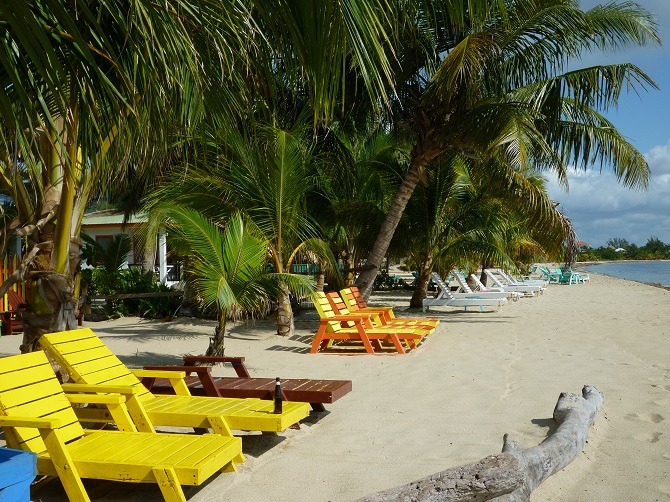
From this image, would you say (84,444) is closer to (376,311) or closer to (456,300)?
(376,311)

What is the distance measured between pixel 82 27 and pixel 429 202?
531 inches

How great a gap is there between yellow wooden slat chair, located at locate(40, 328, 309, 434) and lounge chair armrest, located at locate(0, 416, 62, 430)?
33.2 inches

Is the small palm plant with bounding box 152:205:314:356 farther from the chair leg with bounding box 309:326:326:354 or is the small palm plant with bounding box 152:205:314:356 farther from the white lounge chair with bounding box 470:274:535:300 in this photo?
the white lounge chair with bounding box 470:274:535:300

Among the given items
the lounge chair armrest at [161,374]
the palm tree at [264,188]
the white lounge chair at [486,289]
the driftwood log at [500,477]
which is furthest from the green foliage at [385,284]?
the driftwood log at [500,477]

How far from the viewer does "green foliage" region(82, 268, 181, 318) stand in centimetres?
1536

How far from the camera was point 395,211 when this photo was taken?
45.2ft

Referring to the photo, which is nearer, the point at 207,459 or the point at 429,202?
the point at 207,459

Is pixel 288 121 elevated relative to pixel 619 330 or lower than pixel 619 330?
elevated

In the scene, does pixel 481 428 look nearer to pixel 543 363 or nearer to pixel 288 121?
pixel 543 363

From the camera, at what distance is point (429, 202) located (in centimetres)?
1614

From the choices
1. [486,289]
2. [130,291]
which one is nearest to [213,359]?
[130,291]

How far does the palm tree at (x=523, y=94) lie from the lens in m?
12.7

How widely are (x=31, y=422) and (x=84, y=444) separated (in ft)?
1.79

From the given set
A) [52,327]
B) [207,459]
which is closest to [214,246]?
[52,327]
